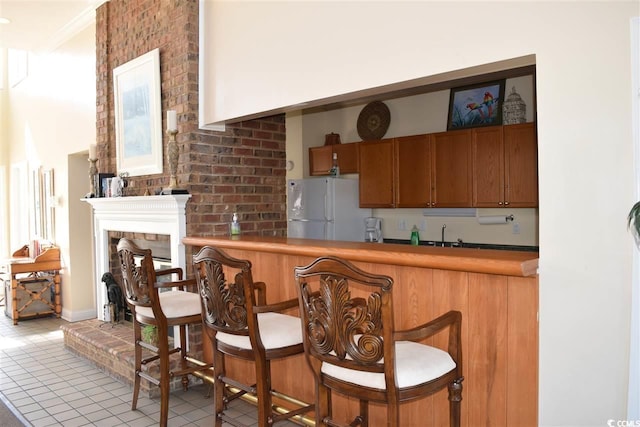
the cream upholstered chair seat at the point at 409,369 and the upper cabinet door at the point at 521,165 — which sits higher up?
the upper cabinet door at the point at 521,165

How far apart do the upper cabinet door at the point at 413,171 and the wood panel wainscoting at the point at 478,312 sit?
2759mm

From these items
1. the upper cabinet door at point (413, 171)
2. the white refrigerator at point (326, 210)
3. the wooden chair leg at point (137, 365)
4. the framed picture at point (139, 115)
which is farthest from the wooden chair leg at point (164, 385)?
the upper cabinet door at point (413, 171)

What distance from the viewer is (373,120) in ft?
19.0

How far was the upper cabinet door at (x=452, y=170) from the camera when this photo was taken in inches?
188

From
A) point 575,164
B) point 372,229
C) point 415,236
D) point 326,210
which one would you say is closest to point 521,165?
point 415,236

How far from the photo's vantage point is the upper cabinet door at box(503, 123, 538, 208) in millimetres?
4355

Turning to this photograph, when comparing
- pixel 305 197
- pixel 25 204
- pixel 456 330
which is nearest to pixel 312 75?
pixel 456 330

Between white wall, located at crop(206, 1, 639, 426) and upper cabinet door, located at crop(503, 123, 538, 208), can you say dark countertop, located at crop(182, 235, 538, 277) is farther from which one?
upper cabinet door, located at crop(503, 123, 538, 208)

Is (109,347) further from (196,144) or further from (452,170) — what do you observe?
(452,170)

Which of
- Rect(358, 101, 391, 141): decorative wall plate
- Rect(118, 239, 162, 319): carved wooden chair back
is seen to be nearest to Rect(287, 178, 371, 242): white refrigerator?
Rect(358, 101, 391, 141): decorative wall plate

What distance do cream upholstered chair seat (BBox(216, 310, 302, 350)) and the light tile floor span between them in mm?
871

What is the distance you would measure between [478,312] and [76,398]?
2894 mm

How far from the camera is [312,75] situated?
9.09ft

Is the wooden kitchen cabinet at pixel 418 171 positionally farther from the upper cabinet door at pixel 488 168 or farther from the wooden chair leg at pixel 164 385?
the wooden chair leg at pixel 164 385
